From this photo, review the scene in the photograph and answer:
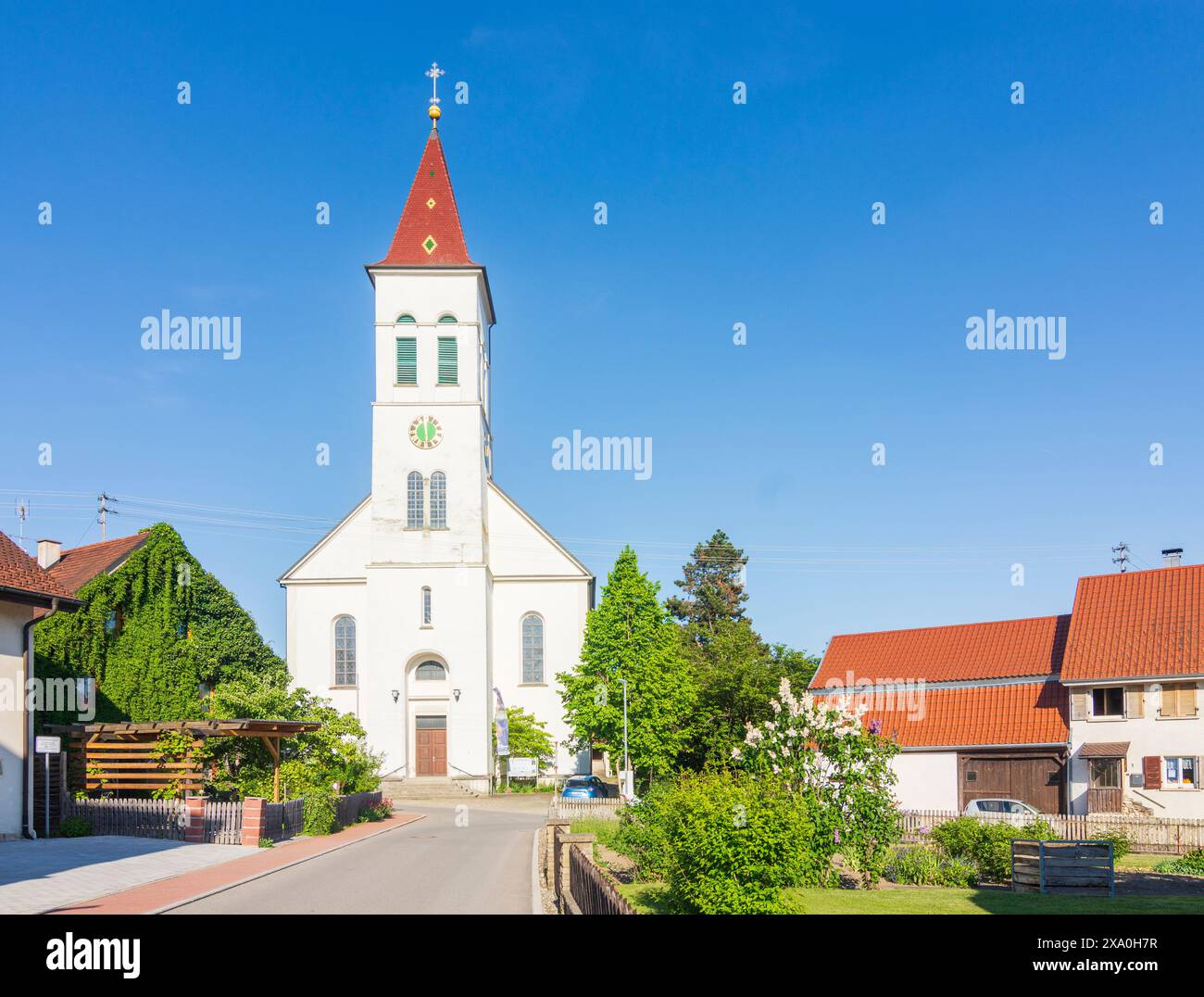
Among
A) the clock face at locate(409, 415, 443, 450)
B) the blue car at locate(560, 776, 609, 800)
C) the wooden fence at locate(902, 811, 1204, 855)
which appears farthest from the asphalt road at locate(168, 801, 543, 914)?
the clock face at locate(409, 415, 443, 450)

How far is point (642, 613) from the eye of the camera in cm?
4828

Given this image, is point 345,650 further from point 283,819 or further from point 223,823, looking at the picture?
point 223,823

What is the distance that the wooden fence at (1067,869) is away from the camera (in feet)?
61.0

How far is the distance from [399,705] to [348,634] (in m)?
5.30

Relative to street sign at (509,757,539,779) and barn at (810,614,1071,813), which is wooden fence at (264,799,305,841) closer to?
barn at (810,614,1071,813)

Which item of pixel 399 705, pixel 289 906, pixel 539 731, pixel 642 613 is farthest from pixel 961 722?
pixel 289 906

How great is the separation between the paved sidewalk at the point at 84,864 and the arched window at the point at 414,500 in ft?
90.8

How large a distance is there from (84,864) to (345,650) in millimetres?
34412

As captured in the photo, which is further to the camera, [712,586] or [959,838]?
[712,586]

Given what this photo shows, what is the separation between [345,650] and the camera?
5375 centimetres

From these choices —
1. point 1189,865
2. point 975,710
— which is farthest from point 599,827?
point 975,710

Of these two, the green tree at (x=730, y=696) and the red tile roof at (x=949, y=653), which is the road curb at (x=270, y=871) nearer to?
the green tree at (x=730, y=696)

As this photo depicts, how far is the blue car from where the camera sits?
1533 inches
